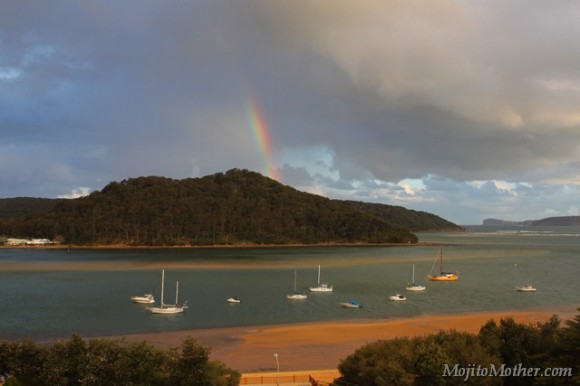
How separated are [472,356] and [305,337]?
1008 inches

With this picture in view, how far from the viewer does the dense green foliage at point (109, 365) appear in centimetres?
2177

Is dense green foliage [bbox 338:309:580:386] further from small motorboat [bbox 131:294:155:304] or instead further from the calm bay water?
small motorboat [bbox 131:294:155:304]

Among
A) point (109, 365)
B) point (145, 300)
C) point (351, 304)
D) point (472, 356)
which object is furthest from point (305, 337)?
point (145, 300)

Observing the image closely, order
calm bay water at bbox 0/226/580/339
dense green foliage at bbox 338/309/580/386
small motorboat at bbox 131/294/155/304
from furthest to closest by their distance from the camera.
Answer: small motorboat at bbox 131/294/155/304 < calm bay water at bbox 0/226/580/339 < dense green foliage at bbox 338/309/580/386

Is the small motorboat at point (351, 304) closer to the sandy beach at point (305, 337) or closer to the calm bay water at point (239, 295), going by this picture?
the calm bay water at point (239, 295)

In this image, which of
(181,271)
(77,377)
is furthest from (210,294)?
(77,377)

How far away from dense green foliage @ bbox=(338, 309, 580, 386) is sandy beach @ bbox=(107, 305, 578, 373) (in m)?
12.4

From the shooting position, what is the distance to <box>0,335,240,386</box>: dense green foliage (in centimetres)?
2177

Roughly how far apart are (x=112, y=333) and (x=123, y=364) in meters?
26.3

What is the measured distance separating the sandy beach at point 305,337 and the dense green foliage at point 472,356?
12.4 metres

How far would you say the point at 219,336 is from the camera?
152ft

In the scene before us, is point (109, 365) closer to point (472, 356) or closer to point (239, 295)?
point (472, 356)

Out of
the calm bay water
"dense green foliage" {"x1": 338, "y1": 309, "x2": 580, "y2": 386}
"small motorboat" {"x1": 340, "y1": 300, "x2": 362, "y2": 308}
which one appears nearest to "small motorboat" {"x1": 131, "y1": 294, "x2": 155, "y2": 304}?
the calm bay water

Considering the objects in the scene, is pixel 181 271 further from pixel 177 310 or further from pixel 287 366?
pixel 287 366
